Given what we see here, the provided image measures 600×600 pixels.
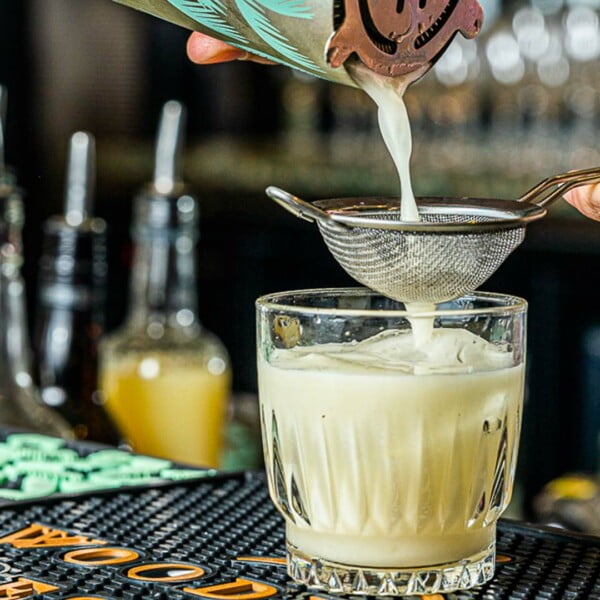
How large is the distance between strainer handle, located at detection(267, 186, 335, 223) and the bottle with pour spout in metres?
Result: 0.46

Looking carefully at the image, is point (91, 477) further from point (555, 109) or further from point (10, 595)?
point (555, 109)

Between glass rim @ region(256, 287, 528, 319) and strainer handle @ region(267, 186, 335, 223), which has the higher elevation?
strainer handle @ region(267, 186, 335, 223)

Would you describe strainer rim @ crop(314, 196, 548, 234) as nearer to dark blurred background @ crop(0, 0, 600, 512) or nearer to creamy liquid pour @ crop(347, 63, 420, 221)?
creamy liquid pour @ crop(347, 63, 420, 221)

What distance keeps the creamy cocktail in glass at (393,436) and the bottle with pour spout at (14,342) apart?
0.43 meters

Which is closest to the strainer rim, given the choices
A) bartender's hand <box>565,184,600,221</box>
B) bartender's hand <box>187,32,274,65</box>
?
bartender's hand <box>565,184,600,221</box>

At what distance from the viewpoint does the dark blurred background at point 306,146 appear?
3279 mm

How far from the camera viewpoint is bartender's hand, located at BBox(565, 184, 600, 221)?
0.95 m

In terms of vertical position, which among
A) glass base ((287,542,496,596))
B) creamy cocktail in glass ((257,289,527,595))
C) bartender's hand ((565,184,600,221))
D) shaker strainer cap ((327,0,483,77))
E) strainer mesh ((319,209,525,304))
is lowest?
glass base ((287,542,496,596))

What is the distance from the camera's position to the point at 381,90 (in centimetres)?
85

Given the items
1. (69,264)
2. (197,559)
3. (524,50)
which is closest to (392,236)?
(197,559)

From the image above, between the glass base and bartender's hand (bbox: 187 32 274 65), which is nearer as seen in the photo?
the glass base

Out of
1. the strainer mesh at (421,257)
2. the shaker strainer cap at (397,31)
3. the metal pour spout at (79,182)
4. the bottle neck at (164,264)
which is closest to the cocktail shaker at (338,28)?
the shaker strainer cap at (397,31)

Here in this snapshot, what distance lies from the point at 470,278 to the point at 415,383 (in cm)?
9

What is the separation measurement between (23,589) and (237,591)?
0.38 feet
